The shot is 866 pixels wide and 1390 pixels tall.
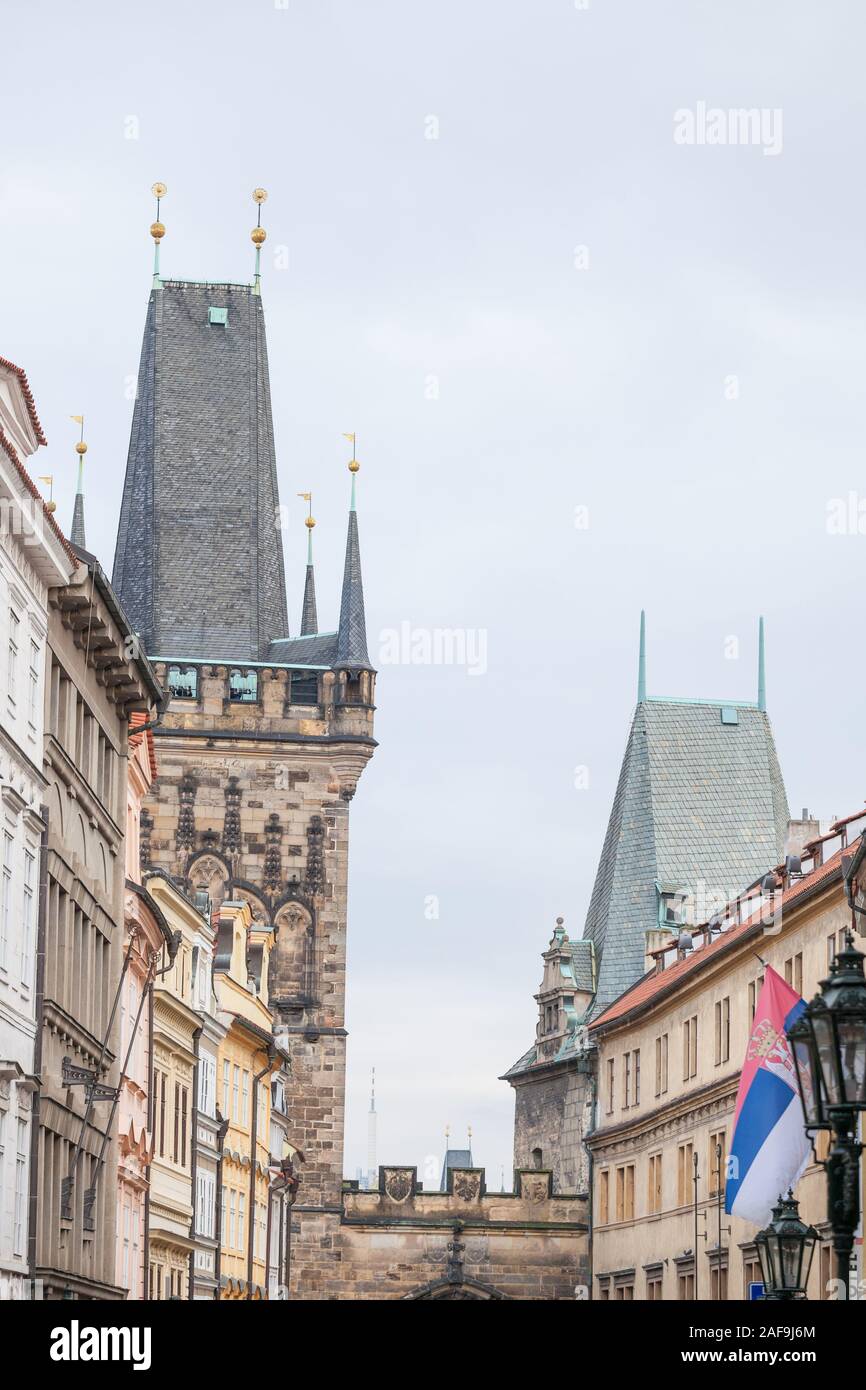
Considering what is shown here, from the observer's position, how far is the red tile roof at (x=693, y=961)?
48.6 metres

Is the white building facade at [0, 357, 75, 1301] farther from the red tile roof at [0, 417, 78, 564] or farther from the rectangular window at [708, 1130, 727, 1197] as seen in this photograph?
the rectangular window at [708, 1130, 727, 1197]

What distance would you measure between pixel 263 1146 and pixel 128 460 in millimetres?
30426

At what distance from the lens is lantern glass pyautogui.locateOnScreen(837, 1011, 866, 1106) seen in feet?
52.5

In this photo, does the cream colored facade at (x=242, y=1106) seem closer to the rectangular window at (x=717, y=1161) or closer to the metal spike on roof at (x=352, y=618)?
the rectangular window at (x=717, y=1161)

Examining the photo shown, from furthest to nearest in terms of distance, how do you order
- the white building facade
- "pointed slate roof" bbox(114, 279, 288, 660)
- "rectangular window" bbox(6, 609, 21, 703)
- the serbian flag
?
"pointed slate roof" bbox(114, 279, 288, 660)
the serbian flag
"rectangular window" bbox(6, 609, 21, 703)
the white building facade

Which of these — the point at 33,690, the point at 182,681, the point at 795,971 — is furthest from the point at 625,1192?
the point at 33,690

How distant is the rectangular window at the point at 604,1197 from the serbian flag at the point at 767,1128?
42.4 metres

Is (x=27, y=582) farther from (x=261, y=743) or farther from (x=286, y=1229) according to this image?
(x=261, y=743)

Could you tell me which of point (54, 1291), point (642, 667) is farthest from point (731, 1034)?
point (642, 667)

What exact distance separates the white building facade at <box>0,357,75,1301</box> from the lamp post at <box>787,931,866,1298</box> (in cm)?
1385

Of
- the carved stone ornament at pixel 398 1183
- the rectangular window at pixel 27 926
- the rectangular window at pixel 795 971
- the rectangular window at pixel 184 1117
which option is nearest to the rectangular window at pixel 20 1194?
the rectangular window at pixel 27 926

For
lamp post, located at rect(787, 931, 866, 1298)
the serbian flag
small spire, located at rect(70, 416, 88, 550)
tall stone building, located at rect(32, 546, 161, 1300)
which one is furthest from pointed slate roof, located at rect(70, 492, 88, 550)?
lamp post, located at rect(787, 931, 866, 1298)

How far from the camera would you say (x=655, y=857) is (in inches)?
3728
